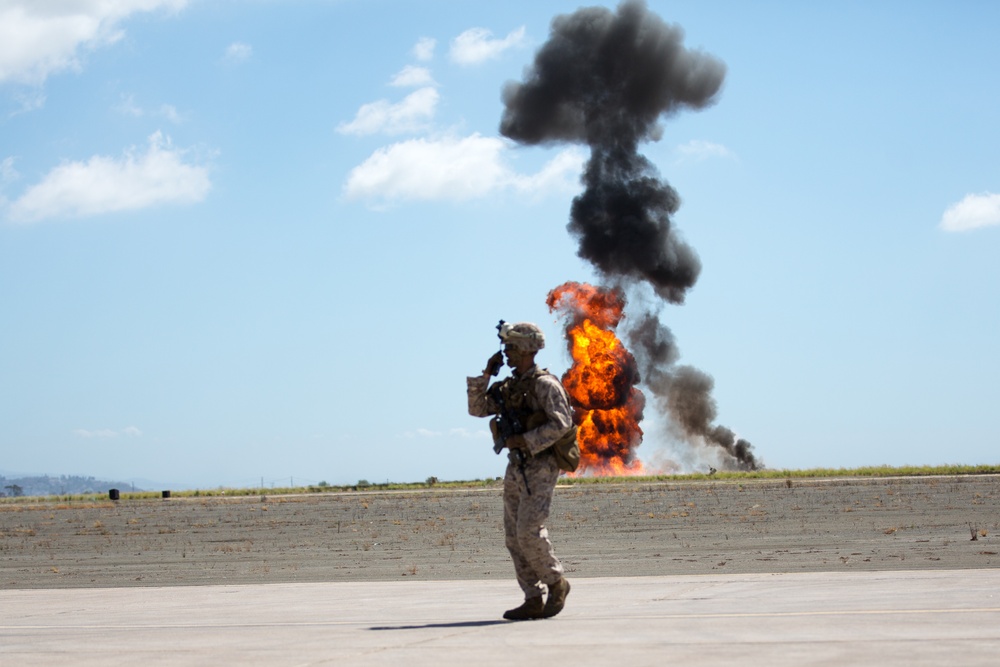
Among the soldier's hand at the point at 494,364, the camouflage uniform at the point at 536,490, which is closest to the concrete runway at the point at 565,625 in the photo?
the camouflage uniform at the point at 536,490

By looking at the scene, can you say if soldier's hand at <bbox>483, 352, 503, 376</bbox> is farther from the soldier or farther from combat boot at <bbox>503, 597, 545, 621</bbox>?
combat boot at <bbox>503, 597, 545, 621</bbox>

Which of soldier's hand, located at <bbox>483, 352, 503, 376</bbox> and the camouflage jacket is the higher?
soldier's hand, located at <bbox>483, 352, 503, 376</bbox>

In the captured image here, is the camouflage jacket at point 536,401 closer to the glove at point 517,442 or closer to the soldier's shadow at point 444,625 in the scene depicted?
the glove at point 517,442

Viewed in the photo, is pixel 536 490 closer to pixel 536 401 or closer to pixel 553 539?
pixel 536 401

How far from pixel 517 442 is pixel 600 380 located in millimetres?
64662

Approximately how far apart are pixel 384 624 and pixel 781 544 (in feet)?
39.1

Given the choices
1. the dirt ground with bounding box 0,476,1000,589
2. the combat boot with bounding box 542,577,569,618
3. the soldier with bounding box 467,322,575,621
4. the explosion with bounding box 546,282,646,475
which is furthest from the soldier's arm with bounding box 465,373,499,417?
the explosion with bounding box 546,282,646,475

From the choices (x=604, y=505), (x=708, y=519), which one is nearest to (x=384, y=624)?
(x=708, y=519)

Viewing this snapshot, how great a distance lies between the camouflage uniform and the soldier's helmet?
0.21m

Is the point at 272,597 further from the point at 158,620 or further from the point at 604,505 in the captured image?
the point at 604,505

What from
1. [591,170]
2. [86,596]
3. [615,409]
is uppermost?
[591,170]

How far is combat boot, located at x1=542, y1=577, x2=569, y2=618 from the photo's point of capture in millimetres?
8867

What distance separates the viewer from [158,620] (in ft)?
32.5

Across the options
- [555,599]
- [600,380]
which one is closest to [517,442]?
[555,599]
